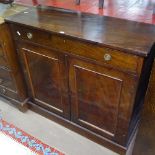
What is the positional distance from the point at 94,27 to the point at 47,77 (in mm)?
492

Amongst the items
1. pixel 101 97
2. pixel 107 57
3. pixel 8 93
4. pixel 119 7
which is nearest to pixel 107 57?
pixel 107 57

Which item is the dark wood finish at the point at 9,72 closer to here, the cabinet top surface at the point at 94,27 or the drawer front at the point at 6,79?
the drawer front at the point at 6,79

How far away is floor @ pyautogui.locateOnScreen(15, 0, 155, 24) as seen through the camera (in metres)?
1.38

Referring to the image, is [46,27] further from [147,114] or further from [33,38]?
[147,114]

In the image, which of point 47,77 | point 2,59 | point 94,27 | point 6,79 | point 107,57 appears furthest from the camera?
point 6,79

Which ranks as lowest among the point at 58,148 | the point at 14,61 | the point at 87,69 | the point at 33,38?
the point at 58,148

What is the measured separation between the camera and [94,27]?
1114 millimetres

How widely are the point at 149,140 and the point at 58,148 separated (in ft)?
2.22

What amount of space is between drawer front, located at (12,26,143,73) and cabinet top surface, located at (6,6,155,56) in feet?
0.12

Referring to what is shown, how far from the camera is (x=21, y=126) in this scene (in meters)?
1.62

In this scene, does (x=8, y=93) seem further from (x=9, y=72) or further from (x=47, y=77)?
(x=47, y=77)

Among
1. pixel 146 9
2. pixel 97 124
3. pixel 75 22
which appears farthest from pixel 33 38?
pixel 146 9

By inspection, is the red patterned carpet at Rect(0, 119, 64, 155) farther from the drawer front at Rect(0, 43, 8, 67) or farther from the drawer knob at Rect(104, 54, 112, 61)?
the drawer knob at Rect(104, 54, 112, 61)

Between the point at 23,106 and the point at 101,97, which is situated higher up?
the point at 101,97
